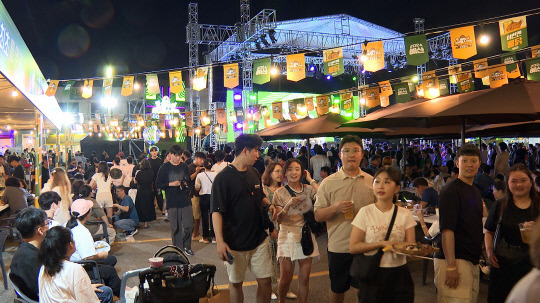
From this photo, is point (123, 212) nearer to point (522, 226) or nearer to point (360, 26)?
point (522, 226)

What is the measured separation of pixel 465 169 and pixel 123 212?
9002 millimetres

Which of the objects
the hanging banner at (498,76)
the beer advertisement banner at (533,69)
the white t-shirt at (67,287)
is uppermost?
the hanging banner at (498,76)

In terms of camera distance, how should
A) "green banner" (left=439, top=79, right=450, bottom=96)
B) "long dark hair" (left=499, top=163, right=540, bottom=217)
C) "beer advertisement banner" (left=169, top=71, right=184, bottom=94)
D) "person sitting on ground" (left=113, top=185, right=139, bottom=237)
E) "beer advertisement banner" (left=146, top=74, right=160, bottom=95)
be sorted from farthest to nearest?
1. "green banner" (left=439, top=79, right=450, bottom=96)
2. "beer advertisement banner" (left=146, top=74, right=160, bottom=95)
3. "beer advertisement banner" (left=169, top=71, right=184, bottom=94)
4. "person sitting on ground" (left=113, top=185, right=139, bottom=237)
5. "long dark hair" (left=499, top=163, right=540, bottom=217)

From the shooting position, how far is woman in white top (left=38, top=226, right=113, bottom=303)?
3.41 m

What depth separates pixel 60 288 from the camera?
3418mm

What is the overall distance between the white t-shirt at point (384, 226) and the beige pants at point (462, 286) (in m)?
0.52

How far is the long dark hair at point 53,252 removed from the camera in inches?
135

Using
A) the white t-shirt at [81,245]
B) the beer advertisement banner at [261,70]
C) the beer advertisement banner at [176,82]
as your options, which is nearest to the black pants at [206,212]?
the beer advertisement banner at [261,70]

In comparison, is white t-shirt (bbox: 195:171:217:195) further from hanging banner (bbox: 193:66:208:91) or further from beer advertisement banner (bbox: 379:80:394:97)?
beer advertisement banner (bbox: 379:80:394:97)

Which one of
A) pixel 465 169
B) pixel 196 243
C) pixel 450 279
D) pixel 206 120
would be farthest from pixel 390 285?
pixel 206 120

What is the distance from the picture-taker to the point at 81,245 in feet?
16.9

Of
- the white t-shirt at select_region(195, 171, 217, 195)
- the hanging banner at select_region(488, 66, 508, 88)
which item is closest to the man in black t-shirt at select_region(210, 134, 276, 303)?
the white t-shirt at select_region(195, 171, 217, 195)

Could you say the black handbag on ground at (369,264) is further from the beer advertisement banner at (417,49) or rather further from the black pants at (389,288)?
the beer advertisement banner at (417,49)

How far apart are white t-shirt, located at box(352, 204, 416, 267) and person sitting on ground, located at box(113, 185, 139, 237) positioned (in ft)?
25.2
